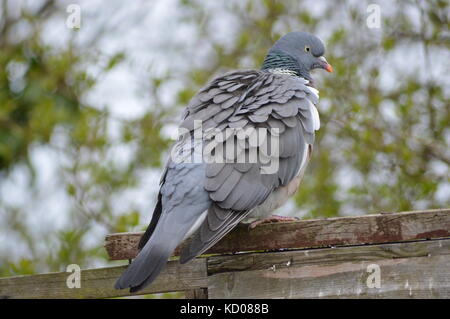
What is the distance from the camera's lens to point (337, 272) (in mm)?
2775

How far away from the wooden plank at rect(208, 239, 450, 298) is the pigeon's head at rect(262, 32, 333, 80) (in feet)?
5.27

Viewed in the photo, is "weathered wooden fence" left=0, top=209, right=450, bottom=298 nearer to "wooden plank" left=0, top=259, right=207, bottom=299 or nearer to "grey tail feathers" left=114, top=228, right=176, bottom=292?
"wooden plank" left=0, top=259, right=207, bottom=299

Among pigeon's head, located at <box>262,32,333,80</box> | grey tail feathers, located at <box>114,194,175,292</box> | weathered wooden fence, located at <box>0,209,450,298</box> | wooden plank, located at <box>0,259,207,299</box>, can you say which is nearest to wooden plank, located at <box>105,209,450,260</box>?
weathered wooden fence, located at <box>0,209,450,298</box>

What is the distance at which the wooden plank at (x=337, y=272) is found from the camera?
2617mm

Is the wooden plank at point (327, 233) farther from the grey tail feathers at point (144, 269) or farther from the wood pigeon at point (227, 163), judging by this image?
the grey tail feathers at point (144, 269)

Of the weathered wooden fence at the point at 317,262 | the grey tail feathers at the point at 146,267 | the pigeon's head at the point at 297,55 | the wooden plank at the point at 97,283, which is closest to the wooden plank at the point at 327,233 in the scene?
the weathered wooden fence at the point at 317,262

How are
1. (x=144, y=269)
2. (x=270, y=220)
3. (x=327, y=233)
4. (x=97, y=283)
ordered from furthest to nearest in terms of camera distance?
1. (x=270, y=220)
2. (x=97, y=283)
3. (x=327, y=233)
4. (x=144, y=269)

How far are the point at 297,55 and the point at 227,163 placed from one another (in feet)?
4.47

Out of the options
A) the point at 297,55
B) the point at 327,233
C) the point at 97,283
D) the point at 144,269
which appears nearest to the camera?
the point at 144,269

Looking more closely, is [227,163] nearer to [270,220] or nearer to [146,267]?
[270,220]

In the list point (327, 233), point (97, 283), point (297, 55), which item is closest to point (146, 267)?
point (97, 283)

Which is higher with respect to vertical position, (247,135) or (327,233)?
(247,135)

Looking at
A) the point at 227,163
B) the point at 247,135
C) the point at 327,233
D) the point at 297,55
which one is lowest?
the point at 327,233

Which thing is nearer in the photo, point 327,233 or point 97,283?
point 327,233
